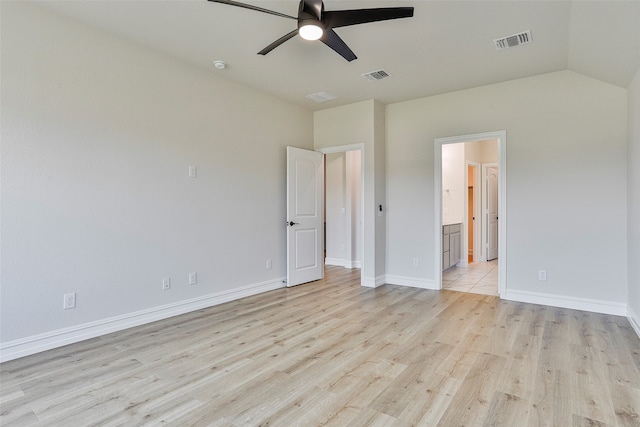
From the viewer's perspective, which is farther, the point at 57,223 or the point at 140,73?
the point at 140,73

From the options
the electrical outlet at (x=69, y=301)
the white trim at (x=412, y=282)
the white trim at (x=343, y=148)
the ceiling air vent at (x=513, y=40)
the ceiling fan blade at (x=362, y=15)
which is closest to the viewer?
the ceiling fan blade at (x=362, y=15)

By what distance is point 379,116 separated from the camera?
5.10 metres

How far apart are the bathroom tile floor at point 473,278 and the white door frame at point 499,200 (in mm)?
380

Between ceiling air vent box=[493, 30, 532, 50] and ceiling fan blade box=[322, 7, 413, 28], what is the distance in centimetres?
155

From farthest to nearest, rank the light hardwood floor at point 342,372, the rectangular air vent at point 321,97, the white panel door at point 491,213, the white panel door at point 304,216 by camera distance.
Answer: the white panel door at point 491,213
the white panel door at point 304,216
the rectangular air vent at point 321,97
the light hardwood floor at point 342,372

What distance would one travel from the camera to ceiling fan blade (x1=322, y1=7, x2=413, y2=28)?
2137 millimetres

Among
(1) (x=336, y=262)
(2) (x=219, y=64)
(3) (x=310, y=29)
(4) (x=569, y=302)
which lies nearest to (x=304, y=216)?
(1) (x=336, y=262)

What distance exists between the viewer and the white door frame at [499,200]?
4.27 m

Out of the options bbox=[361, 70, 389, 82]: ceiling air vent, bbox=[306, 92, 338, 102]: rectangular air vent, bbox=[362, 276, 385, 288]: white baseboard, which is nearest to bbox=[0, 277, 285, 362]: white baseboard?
bbox=[362, 276, 385, 288]: white baseboard

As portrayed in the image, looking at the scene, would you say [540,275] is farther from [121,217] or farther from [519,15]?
[121,217]

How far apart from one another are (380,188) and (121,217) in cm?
344

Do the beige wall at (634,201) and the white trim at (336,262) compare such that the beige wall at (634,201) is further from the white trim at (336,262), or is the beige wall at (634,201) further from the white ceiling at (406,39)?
the white trim at (336,262)

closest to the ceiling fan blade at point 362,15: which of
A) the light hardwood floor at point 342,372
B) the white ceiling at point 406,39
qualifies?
the white ceiling at point 406,39

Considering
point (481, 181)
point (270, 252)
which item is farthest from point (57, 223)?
point (481, 181)
